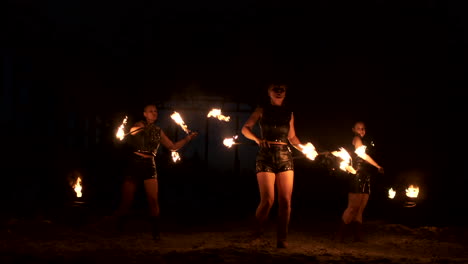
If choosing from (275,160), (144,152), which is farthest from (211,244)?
(144,152)

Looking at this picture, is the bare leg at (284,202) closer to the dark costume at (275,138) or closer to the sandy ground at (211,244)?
the dark costume at (275,138)

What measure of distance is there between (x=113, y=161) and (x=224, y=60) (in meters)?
4.40

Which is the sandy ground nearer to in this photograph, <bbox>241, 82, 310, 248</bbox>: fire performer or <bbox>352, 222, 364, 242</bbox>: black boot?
<bbox>352, 222, 364, 242</bbox>: black boot

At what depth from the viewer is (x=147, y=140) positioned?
845 cm

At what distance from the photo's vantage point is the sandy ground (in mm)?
6188

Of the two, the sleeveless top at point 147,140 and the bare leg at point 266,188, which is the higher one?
the sleeveless top at point 147,140

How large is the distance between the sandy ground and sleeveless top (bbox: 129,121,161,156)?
143cm

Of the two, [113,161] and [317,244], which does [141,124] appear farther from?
[113,161]

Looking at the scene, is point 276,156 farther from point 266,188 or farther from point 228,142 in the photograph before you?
point 228,142

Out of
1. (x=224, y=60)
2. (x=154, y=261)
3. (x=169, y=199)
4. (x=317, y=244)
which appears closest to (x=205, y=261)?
(x=154, y=261)

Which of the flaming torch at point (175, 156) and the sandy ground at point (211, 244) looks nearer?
the sandy ground at point (211, 244)

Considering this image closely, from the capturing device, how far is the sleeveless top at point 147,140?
27.7 ft

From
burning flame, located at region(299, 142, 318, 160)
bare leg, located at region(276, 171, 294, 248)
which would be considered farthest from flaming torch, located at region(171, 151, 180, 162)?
burning flame, located at region(299, 142, 318, 160)

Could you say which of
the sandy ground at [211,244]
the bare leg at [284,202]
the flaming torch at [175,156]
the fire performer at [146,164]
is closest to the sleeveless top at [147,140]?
the fire performer at [146,164]
